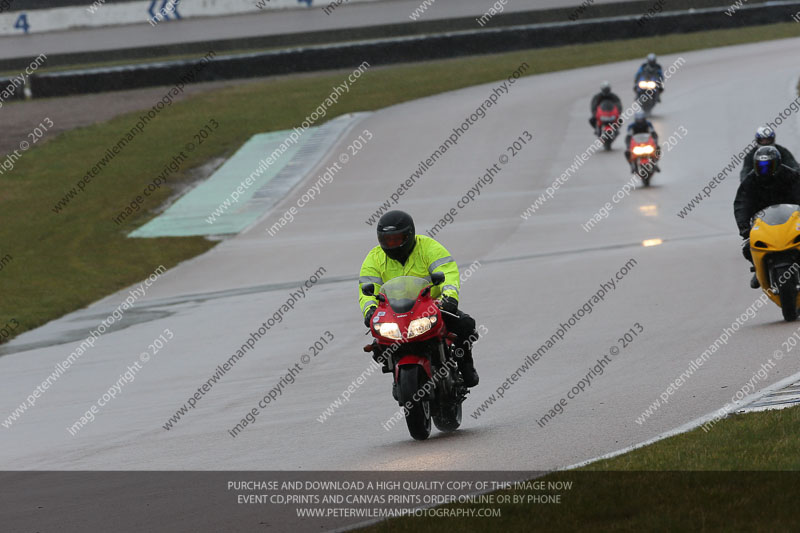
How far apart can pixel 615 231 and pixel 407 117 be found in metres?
18.3

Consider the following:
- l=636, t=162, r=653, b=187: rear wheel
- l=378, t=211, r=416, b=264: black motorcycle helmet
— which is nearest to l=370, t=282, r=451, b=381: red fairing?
l=378, t=211, r=416, b=264: black motorcycle helmet

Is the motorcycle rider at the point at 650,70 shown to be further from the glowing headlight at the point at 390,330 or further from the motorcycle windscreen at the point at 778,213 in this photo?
the glowing headlight at the point at 390,330

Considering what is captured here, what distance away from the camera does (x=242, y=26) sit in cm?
5541

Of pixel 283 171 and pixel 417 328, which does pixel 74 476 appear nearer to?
pixel 417 328

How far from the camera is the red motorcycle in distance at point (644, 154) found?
29406 mm

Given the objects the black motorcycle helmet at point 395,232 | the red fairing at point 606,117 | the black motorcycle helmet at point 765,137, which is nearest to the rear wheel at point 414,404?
the black motorcycle helmet at point 395,232

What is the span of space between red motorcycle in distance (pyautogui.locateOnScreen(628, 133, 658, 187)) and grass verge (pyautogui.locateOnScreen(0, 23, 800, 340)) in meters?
10.8

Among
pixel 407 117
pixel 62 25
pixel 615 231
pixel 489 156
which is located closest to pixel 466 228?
pixel 615 231

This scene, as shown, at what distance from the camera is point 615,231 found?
2412cm

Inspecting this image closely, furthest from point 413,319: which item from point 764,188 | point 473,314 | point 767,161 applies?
point 473,314

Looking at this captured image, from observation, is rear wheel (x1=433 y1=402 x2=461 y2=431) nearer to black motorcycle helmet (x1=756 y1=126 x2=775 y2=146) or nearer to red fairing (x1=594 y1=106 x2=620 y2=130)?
black motorcycle helmet (x1=756 y1=126 x2=775 y2=146)

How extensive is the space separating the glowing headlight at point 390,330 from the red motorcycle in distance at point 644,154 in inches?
836

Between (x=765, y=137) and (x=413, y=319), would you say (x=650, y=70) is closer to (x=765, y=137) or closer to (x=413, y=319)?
(x=765, y=137)

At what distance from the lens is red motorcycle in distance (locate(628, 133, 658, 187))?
29.4m
